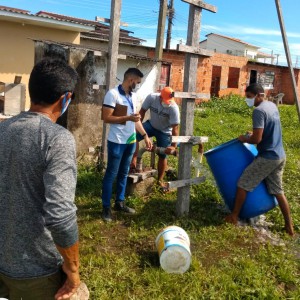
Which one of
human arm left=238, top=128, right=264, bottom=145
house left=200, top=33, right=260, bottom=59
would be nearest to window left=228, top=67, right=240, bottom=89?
human arm left=238, top=128, right=264, bottom=145

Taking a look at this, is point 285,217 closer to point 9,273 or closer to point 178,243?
point 178,243

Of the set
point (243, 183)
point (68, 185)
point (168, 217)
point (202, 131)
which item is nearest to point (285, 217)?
point (243, 183)

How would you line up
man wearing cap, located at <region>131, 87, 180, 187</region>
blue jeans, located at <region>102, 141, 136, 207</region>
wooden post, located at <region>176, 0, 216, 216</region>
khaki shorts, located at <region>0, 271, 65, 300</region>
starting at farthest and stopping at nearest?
man wearing cap, located at <region>131, 87, 180, 187</region> → blue jeans, located at <region>102, 141, 136, 207</region> → wooden post, located at <region>176, 0, 216, 216</region> → khaki shorts, located at <region>0, 271, 65, 300</region>

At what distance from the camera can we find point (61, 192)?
162cm

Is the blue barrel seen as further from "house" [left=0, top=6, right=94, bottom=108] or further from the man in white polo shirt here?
"house" [left=0, top=6, right=94, bottom=108]

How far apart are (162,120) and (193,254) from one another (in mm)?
2293

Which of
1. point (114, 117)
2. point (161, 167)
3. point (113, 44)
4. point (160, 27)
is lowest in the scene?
point (161, 167)

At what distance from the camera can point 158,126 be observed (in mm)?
5637

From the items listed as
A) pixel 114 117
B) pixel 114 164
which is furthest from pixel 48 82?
pixel 114 164

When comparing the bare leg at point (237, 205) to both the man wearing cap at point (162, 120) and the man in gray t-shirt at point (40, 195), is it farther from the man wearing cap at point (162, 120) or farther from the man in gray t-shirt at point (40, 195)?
the man in gray t-shirt at point (40, 195)

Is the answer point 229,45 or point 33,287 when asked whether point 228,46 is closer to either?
point 229,45

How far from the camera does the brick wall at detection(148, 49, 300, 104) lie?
735 inches

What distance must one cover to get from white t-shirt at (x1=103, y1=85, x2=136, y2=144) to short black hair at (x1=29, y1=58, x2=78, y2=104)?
2572 millimetres

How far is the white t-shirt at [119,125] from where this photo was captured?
433 centimetres
